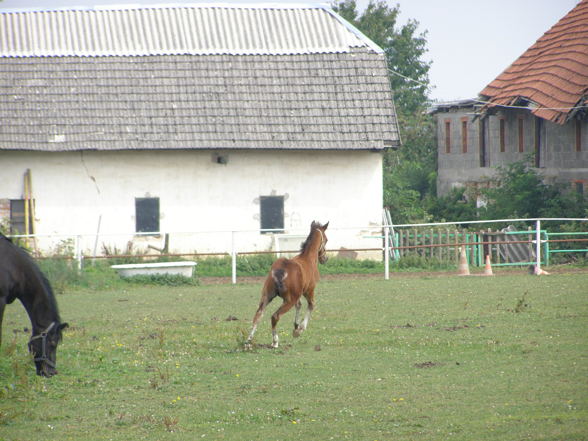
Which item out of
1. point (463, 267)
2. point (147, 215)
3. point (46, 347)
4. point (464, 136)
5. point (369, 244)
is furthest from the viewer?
point (464, 136)

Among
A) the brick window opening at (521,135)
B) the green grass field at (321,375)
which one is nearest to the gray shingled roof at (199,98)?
the brick window opening at (521,135)

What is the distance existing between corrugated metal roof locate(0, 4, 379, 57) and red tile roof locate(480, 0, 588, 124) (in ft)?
18.3

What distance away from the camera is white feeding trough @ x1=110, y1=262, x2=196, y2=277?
909 inches

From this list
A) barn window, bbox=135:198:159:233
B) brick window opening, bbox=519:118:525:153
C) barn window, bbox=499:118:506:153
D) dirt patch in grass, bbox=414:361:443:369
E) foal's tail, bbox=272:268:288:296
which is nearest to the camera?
dirt patch in grass, bbox=414:361:443:369

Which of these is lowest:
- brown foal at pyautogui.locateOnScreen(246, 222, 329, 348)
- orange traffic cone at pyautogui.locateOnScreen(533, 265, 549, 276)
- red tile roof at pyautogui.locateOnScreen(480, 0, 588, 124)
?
orange traffic cone at pyautogui.locateOnScreen(533, 265, 549, 276)

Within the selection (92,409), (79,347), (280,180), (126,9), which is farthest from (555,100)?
(92,409)

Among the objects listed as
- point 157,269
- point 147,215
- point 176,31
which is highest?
point 176,31

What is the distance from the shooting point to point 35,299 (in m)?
11.0

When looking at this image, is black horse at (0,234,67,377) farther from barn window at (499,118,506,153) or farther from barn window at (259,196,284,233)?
barn window at (499,118,506,153)

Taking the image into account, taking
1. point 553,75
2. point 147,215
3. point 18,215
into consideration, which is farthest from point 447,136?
point 18,215

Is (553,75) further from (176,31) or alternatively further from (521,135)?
(176,31)

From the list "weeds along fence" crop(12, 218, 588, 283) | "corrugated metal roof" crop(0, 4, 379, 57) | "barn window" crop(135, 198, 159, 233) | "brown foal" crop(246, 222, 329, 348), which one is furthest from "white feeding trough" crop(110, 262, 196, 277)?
"brown foal" crop(246, 222, 329, 348)

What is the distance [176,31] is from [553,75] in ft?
40.1

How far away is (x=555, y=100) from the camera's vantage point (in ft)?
95.8
